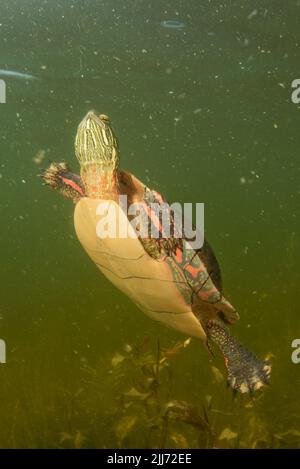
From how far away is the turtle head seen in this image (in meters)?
3.57

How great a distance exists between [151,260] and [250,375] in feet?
4.34

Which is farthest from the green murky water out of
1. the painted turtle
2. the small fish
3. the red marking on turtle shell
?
the red marking on turtle shell

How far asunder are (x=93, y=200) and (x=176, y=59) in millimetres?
7468

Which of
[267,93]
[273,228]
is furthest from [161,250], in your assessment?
[273,228]

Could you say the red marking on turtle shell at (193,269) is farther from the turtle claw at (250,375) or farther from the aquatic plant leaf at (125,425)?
the aquatic plant leaf at (125,425)

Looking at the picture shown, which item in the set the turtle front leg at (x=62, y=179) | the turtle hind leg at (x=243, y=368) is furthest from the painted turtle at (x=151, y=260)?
the turtle front leg at (x=62, y=179)

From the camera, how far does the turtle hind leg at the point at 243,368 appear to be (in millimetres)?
3590

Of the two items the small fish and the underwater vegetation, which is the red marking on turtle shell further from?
the small fish

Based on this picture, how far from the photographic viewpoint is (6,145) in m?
18.0

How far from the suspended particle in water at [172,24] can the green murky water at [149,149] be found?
4.0 inches

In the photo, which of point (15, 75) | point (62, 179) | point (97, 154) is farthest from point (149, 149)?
point (97, 154)

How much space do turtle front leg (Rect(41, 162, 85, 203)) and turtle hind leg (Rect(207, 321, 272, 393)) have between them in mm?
1966

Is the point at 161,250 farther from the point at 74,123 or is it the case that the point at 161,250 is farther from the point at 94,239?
the point at 74,123

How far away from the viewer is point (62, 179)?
403 cm
